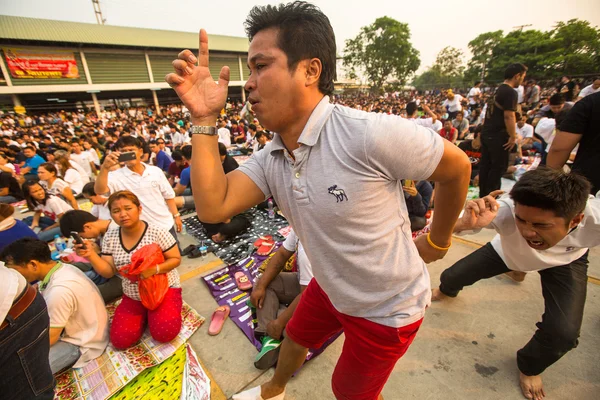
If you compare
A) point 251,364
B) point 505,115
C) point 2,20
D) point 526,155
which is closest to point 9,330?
point 251,364

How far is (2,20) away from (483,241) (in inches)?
1525

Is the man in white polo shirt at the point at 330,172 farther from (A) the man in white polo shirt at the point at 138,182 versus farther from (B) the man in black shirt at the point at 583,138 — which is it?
(A) the man in white polo shirt at the point at 138,182

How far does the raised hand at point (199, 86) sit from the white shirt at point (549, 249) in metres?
2.13

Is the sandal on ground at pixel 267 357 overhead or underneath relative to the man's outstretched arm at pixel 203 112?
underneath

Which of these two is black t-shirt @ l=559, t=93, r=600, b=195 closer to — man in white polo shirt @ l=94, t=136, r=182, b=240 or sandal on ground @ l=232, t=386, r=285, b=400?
sandal on ground @ l=232, t=386, r=285, b=400

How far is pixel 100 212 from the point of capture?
398 centimetres

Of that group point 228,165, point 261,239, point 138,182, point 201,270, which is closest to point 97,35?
point 228,165

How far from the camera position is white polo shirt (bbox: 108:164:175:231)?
3584 millimetres

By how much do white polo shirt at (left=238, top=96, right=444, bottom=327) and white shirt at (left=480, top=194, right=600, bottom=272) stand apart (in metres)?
1.23

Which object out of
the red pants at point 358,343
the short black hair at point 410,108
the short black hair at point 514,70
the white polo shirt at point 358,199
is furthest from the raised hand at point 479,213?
the short black hair at point 410,108

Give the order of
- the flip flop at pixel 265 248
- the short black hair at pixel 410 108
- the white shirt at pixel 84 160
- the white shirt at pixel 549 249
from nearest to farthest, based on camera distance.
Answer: the white shirt at pixel 549 249
the flip flop at pixel 265 248
the short black hair at pixel 410 108
the white shirt at pixel 84 160

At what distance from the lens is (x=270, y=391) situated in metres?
1.97

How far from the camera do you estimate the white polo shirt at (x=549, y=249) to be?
1.82 m

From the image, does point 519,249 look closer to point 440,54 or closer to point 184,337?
point 184,337
